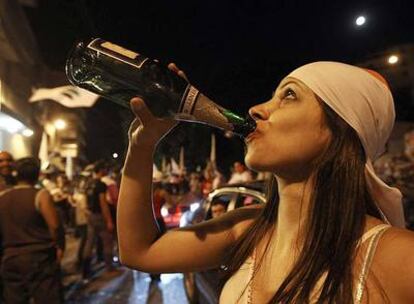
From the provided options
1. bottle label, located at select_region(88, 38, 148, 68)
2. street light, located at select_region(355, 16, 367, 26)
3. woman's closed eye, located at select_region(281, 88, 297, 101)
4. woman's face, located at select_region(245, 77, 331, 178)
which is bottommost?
woman's face, located at select_region(245, 77, 331, 178)

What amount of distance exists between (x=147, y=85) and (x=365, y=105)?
77 cm

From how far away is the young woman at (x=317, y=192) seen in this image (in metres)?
1.38

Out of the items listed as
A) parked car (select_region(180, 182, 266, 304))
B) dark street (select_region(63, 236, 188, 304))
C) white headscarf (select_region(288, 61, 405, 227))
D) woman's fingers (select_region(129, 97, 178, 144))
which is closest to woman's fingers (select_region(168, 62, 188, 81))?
woman's fingers (select_region(129, 97, 178, 144))

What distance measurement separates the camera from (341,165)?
1.54 metres

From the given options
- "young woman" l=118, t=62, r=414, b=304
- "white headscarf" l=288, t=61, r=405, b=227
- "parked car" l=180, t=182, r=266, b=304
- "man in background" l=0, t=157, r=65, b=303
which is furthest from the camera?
"parked car" l=180, t=182, r=266, b=304

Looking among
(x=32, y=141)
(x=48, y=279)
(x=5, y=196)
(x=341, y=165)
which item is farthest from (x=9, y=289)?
(x=32, y=141)

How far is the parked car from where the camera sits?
197 inches

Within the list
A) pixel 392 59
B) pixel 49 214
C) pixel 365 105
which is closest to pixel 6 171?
pixel 49 214

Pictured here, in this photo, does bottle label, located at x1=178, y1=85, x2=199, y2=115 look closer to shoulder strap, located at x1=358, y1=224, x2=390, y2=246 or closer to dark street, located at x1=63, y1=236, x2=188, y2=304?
shoulder strap, located at x1=358, y1=224, x2=390, y2=246

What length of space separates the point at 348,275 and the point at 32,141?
14995 mm

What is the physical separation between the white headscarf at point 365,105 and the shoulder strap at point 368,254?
14cm

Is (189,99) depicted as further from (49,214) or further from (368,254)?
(49,214)

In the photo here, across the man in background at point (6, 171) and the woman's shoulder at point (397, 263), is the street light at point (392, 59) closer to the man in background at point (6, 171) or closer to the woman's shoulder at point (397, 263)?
the man in background at point (6, 171)

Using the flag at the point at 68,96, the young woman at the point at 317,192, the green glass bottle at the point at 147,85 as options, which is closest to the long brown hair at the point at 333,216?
the young woman at the point at 317,192
